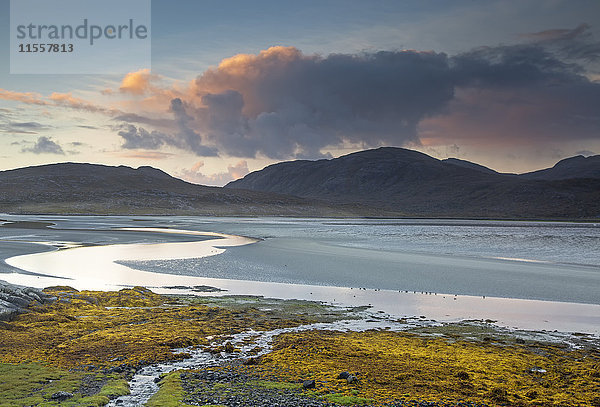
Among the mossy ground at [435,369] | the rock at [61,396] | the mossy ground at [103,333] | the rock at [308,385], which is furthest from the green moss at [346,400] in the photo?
the rock at [61,396]

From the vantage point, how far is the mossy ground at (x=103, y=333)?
11602mm

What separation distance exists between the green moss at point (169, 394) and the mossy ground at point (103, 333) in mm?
961

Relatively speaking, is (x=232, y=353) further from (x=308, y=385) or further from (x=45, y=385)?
(x=45, y=385)

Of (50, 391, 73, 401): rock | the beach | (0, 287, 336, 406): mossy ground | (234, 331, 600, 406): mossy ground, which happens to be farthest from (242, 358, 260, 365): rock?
(50, 391, 73, 401): rock

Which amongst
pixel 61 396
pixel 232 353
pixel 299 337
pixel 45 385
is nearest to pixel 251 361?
pixel 232 353

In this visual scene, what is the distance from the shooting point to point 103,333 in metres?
16.4

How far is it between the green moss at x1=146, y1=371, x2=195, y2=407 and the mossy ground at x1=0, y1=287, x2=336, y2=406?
96 cm

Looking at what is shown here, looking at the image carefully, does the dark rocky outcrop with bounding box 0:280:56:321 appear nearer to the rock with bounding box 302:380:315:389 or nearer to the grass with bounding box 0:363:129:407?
the grass with bounding box 0:363:129:407

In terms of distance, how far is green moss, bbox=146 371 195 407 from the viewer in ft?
34.1

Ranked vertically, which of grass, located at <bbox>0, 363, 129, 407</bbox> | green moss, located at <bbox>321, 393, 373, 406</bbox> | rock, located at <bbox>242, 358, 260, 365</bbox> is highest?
grass, located at <bbox>0, 363, 129, 407</bbox>

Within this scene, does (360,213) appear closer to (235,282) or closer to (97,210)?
(97,210)

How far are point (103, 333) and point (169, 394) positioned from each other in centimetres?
653

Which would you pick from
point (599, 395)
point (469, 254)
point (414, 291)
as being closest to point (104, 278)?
point (414, 291)

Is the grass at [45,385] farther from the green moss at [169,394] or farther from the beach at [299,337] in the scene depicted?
the green moss at [169,394]
